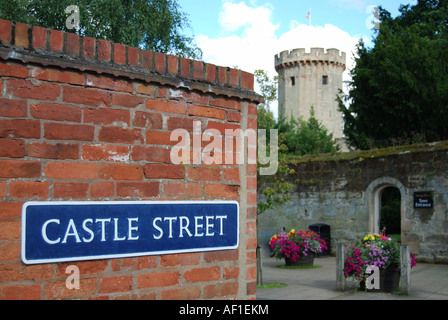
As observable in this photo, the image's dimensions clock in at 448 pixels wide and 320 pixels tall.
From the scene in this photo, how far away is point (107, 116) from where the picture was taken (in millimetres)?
3119

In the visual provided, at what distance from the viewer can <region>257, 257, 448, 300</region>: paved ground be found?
9758 mm

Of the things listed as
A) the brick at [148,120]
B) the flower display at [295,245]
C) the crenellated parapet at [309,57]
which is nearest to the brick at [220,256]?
the brick at [148,120]

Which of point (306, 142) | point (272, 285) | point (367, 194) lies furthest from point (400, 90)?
point (272, 285)

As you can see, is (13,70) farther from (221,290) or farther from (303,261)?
(303,261)

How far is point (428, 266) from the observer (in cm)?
1395

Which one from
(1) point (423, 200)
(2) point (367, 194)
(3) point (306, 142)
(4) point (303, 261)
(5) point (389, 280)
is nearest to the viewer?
(5) point (389, 280)

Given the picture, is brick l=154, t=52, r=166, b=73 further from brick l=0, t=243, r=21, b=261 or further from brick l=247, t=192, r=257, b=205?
brick l=0, t=243, r=21, b=261

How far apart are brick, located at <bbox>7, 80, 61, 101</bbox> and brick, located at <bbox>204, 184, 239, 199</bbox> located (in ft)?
3.75

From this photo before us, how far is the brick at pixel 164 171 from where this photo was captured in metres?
3.26

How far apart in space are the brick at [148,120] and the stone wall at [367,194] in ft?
41.7

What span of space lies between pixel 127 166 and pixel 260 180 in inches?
437

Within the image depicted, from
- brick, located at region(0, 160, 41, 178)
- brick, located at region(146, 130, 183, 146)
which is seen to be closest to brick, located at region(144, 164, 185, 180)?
brick, located at region(146, 130, 183, 146)

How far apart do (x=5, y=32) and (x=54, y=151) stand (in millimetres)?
671

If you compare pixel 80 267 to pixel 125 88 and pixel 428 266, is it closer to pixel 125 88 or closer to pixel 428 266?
pixel 125 88
